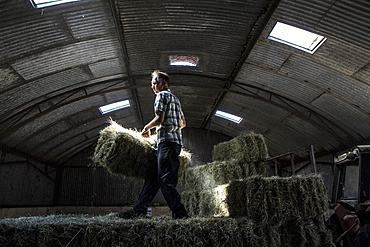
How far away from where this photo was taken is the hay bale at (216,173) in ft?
27.7

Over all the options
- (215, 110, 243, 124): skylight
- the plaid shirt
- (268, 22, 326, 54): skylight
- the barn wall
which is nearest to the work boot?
the plaid shirt

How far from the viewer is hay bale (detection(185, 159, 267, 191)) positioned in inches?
333

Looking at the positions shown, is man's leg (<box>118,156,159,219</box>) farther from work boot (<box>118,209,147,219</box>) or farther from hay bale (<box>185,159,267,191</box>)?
hay bale (<box>185,159,267,191</box>)

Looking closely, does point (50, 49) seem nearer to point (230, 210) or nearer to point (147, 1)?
point (147, 1)

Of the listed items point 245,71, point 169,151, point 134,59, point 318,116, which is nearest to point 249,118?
point 318,116

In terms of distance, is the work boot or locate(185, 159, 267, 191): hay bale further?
locate(185, 159, 267, 191): hay bale

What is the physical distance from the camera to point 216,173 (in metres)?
8.49

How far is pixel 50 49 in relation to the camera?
7215 mm

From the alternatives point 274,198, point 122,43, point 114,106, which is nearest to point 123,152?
point 274,198

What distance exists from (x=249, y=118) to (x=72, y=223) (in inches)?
451

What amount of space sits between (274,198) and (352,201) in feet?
9.87

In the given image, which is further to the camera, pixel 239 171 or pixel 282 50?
pixel 239 171

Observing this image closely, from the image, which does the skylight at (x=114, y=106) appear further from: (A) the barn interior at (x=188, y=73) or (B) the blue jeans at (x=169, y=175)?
(B) the blue jeans at (x=169, y=175)

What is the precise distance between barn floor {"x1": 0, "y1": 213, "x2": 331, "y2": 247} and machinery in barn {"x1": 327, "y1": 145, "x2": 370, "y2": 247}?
7.29 feet
